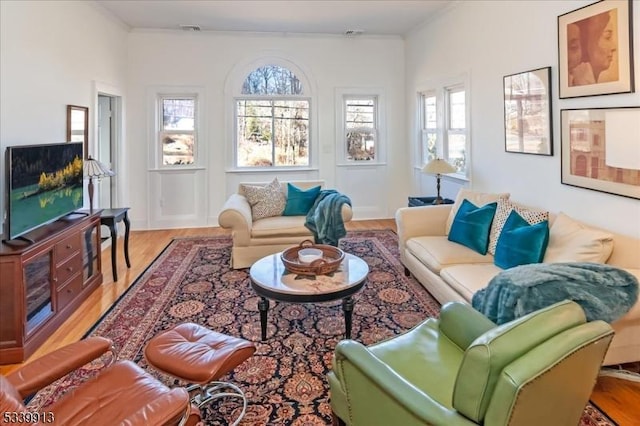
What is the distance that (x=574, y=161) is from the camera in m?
3.20

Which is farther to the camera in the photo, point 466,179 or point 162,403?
point 466,179

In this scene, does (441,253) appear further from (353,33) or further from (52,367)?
(353,33)

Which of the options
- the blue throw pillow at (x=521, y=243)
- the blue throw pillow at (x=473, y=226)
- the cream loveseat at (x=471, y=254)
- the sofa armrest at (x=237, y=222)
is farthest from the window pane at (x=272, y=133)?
the blue throw pillow at (x=521, y=243)

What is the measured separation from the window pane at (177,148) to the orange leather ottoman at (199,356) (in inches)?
190

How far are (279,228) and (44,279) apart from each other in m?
2.15

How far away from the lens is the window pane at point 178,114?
6523 millimetres

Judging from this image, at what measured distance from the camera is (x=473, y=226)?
3473mm

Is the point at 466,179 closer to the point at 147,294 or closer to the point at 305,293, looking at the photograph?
the point at 305,293

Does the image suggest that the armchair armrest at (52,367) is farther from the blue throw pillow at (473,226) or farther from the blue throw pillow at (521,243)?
the blue throw pillow at (473,226)

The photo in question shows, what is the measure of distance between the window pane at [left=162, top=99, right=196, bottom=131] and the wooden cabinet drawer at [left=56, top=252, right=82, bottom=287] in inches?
137

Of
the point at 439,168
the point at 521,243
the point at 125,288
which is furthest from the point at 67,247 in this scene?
the point at 439,168

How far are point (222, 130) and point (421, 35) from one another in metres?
3.37

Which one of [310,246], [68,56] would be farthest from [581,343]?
[68,56]

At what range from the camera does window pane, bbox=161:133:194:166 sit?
21.5 feet
